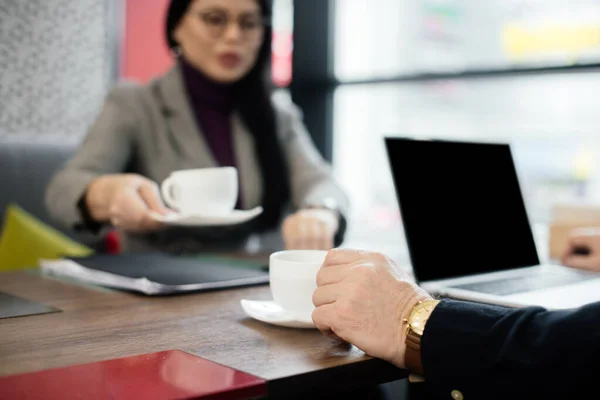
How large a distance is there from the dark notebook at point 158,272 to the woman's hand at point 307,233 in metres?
0.12

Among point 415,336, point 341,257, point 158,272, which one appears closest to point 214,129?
point 158,272

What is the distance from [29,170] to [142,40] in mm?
1185

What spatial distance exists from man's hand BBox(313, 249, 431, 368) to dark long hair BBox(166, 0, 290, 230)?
1226 millimetres

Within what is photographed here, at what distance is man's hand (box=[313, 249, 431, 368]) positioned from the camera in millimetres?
713

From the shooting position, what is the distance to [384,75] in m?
2.83

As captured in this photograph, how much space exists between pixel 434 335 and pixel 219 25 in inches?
56.4

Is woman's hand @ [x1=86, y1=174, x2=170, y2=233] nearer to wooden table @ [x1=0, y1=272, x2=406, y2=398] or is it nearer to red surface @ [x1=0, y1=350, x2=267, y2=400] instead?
wooden table @ [x1=0, y1=272, x2=406, y2=398]

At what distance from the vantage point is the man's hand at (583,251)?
4.49ft

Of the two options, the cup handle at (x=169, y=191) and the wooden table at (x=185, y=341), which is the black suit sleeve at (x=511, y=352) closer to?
the wooden table at (x=185, y=341)

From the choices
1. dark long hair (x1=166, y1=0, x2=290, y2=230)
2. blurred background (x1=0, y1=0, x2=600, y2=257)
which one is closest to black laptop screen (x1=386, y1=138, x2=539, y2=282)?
dark long hair (x1=166, y1=0, x2=290, y2=230)

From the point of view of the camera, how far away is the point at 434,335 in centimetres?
71

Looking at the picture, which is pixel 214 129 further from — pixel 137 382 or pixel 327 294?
Result: pixel 137 382

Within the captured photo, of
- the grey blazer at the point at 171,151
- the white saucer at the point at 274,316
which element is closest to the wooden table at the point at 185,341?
the white saucer at the point at 274,316

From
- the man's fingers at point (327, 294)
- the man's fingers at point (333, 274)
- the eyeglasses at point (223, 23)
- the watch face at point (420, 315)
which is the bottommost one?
the watch face at point (420, 315)
